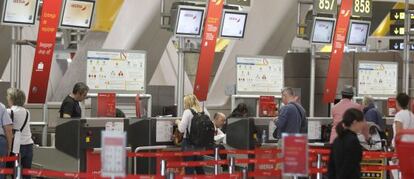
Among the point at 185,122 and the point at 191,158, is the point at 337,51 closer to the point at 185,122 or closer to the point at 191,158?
the point at 185,122

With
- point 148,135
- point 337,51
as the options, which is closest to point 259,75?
point 337,51

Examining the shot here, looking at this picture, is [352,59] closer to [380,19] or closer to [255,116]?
A: [255,116]

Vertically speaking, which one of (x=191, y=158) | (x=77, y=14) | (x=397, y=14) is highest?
(x=397, y=14)

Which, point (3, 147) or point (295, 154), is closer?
point (295, 154)

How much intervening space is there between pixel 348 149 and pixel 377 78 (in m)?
10.3

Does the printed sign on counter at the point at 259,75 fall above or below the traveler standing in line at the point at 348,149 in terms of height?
above

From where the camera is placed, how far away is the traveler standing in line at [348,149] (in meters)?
8.17

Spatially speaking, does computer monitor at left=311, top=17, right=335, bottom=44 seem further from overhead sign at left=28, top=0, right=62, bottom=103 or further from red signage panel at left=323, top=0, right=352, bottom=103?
overhead sign at left=28, top=0, right=62, bottom=103

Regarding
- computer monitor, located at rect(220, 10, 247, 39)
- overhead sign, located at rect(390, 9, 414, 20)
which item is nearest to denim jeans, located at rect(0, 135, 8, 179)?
computer monitor, located at rect(220, 10, 247, 39)

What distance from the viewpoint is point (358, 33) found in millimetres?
18922

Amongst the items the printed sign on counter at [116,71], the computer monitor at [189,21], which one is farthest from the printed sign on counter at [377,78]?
the printed sign on counter at [116,71]

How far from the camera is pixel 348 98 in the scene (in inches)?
529

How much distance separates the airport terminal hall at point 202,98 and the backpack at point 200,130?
0.02m

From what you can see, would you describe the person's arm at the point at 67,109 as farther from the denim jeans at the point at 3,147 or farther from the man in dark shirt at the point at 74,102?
the denim jeans at the point at 3,147
